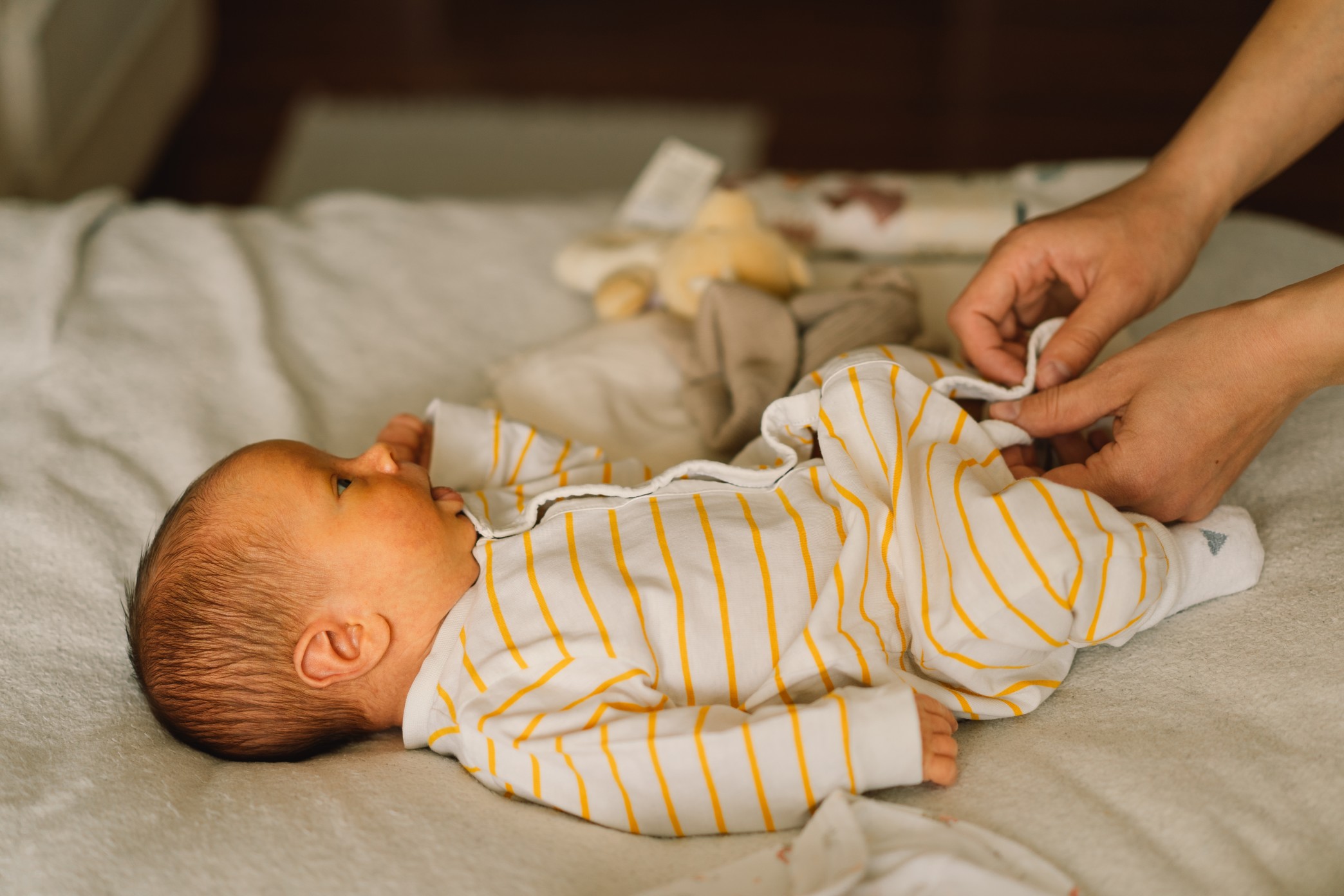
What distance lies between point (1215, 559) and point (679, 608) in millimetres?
498

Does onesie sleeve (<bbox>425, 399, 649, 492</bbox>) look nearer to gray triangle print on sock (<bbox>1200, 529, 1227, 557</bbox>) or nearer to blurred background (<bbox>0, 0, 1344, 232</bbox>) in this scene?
gray triangle print on sock (<bbox>1200, 529, 1227, 557</bbox>)

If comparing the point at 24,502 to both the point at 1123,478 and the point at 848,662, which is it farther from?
the point at 1123,478

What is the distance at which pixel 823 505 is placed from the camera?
0.99 m

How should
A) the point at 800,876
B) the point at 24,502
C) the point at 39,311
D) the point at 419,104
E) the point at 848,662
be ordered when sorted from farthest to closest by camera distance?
the point at 419,104, the point at 39,311, the point at 24,502, the point at 848,662, the point at 800,876

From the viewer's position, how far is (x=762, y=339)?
1219mm

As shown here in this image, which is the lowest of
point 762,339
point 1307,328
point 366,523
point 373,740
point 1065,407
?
point 373,740

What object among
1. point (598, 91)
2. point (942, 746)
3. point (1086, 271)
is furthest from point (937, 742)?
point (598, 91)

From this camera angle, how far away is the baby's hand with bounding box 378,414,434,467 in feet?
3.80

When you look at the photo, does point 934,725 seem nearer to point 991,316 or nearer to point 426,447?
point 991,316

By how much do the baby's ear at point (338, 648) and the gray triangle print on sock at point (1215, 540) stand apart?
773 mm

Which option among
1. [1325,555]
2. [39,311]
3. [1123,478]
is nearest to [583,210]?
[39,311]

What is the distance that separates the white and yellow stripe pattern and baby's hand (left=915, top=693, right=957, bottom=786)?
21 millimetres

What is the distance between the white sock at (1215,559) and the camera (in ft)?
3.09

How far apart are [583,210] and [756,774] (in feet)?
3.60
